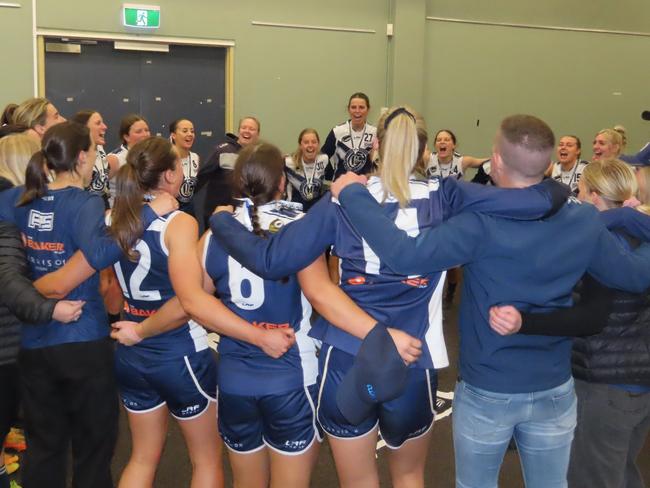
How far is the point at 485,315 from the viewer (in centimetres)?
201

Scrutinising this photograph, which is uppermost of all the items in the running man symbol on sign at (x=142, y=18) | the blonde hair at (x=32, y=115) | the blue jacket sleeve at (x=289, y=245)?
the running man symbol on sign at (x=142, y=18)

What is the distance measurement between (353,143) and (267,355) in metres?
4.79

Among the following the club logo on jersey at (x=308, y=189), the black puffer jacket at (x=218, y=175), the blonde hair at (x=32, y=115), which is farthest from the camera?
the club logo on jersey at (x=308, y=189)

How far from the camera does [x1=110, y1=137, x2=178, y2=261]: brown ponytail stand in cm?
228

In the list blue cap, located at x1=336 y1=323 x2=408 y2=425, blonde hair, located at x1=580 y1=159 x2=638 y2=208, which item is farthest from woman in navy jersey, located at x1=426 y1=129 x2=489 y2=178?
blue cap, located at x1=336 y1=323 x2=408 y2=425

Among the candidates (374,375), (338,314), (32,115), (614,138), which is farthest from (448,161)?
(374,375)

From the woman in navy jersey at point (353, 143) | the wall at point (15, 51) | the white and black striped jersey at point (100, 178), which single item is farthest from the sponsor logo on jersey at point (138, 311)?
the wall at point (15, 51)

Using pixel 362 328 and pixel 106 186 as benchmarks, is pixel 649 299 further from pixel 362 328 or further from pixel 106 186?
pixel 106 186

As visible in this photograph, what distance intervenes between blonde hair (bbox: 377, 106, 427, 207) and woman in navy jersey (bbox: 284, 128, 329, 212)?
475cm

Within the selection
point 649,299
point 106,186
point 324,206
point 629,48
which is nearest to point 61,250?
point 324,206

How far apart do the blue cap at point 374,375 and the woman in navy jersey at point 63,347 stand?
948mm

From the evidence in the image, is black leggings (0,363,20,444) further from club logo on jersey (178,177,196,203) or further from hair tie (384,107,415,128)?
club logo on jersey (178,177,196,203)

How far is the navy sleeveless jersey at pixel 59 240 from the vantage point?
2389 mm

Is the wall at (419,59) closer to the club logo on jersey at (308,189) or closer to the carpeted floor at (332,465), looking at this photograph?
the club logo on jersey at (308,189)
